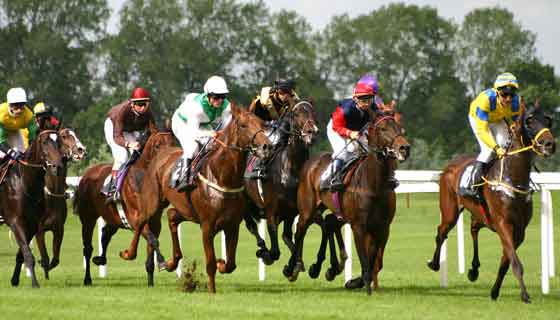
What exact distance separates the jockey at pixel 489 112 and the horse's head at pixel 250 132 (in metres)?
2.30

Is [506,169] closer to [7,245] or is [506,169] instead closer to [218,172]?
[218,172]

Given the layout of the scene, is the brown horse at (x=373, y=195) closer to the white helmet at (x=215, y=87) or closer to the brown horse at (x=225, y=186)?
the brown horse at (x=225, y=186)

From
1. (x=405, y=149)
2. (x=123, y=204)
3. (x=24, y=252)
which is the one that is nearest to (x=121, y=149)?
(x=123, y=204)

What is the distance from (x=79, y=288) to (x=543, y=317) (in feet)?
18.3

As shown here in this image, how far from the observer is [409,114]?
78.7 meters

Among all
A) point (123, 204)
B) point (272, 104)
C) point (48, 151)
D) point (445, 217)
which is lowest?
point (445, 217)

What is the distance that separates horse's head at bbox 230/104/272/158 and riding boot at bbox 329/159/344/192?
1159mm

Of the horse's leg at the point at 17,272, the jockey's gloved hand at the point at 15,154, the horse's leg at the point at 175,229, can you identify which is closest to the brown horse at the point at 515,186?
the horse's leg at the point at 175,229

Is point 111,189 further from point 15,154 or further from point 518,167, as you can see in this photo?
point 518,167

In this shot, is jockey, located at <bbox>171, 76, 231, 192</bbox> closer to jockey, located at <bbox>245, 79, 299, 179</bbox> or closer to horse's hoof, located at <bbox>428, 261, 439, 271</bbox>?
jockey, located at <bbox>245, 79, 299, 179</bbox>

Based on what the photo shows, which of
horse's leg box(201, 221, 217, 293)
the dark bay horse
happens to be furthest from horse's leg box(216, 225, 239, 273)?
the dark bay horse

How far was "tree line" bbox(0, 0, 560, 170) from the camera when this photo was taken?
237 ft

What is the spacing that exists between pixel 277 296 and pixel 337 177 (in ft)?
5.07

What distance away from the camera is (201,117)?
42.4 ft
